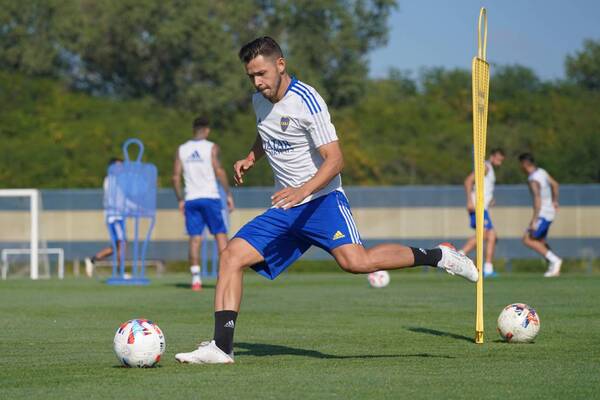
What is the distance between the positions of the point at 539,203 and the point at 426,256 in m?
14.2

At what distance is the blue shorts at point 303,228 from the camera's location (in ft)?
26.8

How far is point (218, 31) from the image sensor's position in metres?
51.2

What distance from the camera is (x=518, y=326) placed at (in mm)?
9109

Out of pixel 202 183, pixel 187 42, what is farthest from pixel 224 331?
pixel 187 42

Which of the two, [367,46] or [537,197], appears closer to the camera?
[537,197]

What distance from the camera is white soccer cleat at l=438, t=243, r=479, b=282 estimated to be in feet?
27.9

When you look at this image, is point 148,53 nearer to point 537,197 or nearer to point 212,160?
point 537,197

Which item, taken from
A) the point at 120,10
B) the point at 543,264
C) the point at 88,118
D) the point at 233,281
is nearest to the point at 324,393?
the point at 233,281

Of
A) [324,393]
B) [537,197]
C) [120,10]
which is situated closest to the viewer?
[324,393]

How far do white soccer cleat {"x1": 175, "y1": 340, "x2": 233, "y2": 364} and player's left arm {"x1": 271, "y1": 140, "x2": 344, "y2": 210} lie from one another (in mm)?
1063

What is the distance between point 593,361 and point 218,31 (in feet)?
146

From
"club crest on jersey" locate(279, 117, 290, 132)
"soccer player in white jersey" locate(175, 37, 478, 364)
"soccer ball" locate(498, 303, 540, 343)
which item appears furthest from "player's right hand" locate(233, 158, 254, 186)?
"soccer ball" locate(498, 303, 540, 343)

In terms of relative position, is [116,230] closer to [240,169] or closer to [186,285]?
[186,285]

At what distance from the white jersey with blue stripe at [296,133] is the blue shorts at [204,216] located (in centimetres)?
896
